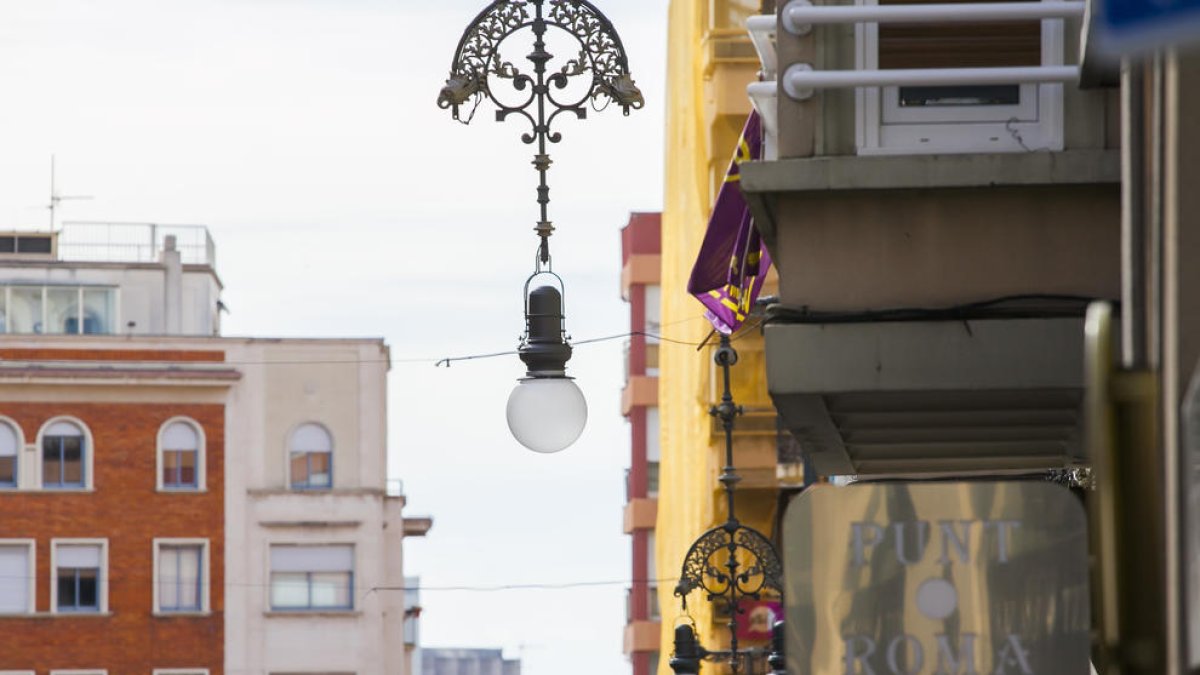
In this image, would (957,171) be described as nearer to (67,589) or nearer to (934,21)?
(934,21)

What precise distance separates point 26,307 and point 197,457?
8.18 metres

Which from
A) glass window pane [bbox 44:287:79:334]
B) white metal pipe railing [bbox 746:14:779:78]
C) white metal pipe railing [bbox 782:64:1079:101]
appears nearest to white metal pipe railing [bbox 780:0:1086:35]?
white metal pipe railing [bbox 782:64:1079:101]

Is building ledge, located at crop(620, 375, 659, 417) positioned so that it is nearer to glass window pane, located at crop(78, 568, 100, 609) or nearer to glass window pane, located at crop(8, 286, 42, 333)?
glass window pane, located at crop(78, 568, 100, 609)

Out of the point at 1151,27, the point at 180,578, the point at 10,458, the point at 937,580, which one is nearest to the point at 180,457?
the point at 180,578

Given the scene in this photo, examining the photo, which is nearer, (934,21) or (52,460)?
(934,21)

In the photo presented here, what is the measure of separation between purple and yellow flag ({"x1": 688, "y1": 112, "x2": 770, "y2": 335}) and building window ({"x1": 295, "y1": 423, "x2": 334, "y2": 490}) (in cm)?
5597

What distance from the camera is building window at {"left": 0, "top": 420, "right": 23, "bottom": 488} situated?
65.7 meters

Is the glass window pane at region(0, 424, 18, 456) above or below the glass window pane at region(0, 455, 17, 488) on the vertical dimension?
above

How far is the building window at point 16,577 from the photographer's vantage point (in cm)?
6462

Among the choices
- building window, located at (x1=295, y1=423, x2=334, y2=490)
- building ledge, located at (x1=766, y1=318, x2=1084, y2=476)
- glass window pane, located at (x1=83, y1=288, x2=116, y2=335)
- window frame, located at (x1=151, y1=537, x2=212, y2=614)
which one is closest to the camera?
building ledge, located at (x1=766, y1=318, x2=1084, y2=476)

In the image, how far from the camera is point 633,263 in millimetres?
67062

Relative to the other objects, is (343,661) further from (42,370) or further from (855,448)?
(855,448)

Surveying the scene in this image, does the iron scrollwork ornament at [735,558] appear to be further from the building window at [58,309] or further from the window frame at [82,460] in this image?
the building window at [58,309]

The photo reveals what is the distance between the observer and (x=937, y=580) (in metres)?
7.71
